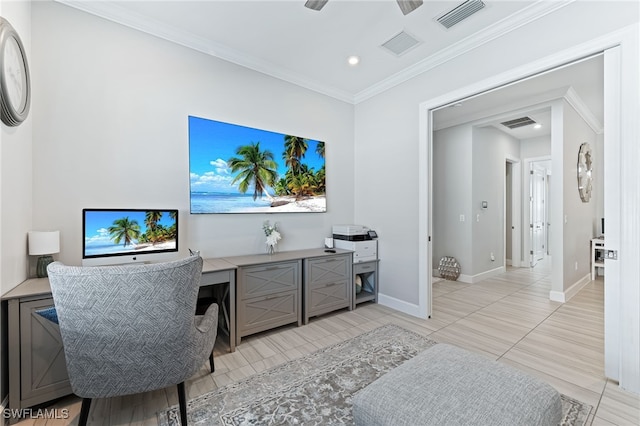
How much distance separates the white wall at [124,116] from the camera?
205cm

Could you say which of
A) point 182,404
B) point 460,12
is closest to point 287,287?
point 182,404

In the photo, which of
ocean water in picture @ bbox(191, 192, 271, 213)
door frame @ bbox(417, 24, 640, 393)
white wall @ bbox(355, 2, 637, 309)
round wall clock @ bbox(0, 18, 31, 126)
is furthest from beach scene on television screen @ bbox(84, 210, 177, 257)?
door frame @ bbox(417, 24, 640, 393)

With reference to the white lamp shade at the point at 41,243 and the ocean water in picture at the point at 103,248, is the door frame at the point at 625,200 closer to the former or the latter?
the ocean water in picture at the point at 103,248

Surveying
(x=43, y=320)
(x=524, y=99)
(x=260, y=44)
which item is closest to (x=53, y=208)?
(x=43, y=320)

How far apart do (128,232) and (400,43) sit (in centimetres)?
292

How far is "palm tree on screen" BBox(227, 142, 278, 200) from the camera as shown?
113 inches

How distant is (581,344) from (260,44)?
13.2 feet

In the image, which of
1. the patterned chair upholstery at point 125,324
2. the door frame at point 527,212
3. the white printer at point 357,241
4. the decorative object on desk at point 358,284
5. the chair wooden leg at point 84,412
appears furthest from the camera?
the door frame at point 527,212

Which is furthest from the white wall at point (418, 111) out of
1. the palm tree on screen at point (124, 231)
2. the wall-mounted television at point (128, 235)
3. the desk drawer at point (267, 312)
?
the palm tree on screen at point (124, 231)

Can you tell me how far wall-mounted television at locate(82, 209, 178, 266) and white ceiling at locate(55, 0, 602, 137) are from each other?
1.60m

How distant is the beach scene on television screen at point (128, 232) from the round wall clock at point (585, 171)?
5.55 metres

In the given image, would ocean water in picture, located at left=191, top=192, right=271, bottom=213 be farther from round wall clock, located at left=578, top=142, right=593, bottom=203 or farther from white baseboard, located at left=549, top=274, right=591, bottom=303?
round wall clock, located at left=578, top=142, right=593, bottom=203

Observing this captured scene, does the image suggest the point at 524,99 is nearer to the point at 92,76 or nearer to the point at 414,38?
the point at 414,38

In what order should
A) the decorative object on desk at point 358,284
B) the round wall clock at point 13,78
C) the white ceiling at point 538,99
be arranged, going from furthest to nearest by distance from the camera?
the decorative object on desk at point 358,284, the white ceiling at point 538,99, the round wall clock at point 13,78
